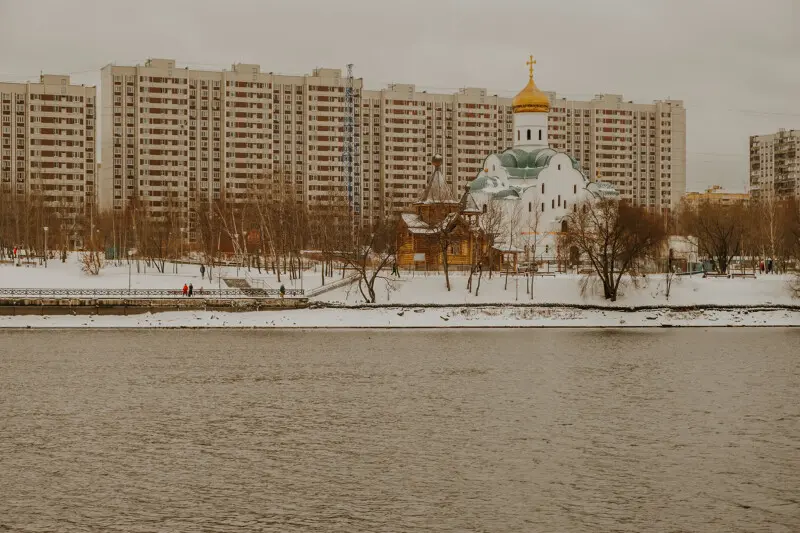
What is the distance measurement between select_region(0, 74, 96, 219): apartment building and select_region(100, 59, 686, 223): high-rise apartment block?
5292 mm

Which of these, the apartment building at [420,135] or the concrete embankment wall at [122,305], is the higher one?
the apartment building at [420,135]

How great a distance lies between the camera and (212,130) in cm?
14712

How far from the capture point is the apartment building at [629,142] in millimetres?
167375

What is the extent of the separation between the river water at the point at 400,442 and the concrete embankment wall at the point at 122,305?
1774 centimetres

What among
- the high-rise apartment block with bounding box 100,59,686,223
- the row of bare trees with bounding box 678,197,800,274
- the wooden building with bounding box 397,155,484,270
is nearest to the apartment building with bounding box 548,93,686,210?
the high-rise apartment block with bounding box 100,59,686,223

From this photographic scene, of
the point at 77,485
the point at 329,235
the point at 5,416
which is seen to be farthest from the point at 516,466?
the point at 329,235

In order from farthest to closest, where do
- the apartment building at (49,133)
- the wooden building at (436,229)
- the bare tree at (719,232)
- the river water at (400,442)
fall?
the apartment building at (49,133)
the bare tree at (719,232)
the wooden building at (436,229)
the river water at (400,442)

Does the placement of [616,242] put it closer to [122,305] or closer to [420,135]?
[122,305]

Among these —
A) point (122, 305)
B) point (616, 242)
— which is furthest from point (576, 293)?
point (122, 305)

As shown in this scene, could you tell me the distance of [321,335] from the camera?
194ft

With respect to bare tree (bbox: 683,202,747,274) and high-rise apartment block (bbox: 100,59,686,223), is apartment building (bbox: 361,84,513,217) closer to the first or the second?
high-rise apartment block (bbox: 100,59,686,223)

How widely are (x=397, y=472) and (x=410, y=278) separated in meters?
53.2

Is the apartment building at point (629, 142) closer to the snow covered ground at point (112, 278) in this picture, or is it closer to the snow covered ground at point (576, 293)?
the snow covered ground at point (112, 278)

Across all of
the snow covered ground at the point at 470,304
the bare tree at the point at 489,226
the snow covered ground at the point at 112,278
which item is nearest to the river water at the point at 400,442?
the snow covered ground at the point at 470,304
